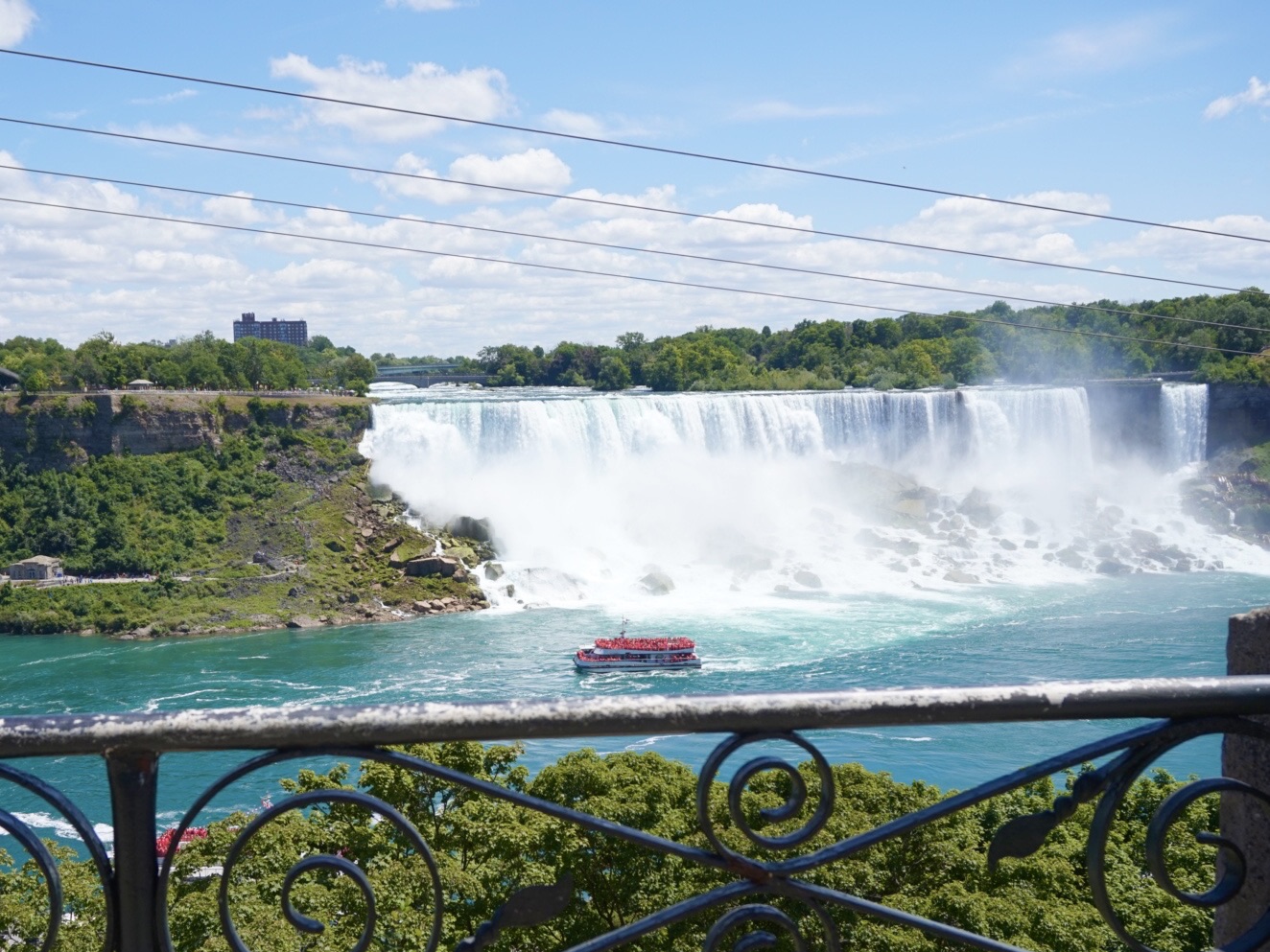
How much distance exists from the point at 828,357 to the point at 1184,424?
62.4ft

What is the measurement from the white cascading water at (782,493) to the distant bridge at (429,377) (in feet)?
79.1

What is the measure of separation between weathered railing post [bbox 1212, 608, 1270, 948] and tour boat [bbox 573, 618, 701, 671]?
76.7 ft

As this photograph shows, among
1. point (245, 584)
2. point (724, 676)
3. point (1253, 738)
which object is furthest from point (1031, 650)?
point (1253, 738)

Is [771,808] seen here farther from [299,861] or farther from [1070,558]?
[1070,558]

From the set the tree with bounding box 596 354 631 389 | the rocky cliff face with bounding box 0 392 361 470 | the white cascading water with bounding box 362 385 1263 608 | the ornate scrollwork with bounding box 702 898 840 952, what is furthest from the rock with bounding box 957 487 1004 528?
the ornate scrollwork with bounding box 702 898 840 952

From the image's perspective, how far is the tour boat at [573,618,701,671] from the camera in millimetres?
24500

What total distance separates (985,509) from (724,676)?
21667 millimetres

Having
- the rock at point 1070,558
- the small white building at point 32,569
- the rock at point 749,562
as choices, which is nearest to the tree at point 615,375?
the rock at point 749,562

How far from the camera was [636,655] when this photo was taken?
24.6 m

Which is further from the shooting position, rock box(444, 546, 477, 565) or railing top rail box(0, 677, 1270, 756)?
rock box(444, 546, 477, 565)

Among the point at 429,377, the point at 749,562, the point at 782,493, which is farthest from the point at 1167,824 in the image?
the point at 429,377

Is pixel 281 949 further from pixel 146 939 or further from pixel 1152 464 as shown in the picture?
pixel 1152 464

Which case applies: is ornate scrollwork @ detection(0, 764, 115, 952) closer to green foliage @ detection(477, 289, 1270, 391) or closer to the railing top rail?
the railing top rail

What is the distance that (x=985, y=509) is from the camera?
42.2 metres
